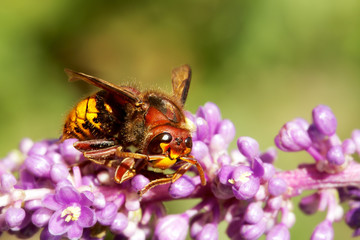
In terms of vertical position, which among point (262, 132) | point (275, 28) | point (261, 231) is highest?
point (275, 28)

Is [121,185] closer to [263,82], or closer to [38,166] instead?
[38,166]

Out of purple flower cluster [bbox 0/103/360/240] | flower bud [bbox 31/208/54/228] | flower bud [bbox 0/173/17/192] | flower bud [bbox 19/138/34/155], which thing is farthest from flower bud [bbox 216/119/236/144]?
flower bud [bbox 19/138/34/155]

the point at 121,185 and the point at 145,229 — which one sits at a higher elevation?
the point at 121,185

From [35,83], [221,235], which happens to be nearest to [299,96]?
[221,235]

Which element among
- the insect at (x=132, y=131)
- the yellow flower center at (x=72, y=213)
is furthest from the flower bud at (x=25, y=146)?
the yellow flower center at (x=72, y=213)

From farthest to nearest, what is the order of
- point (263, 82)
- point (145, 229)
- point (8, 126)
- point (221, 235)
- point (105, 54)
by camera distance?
point (105, 54)
point (263, 82)
point (8, 126)
point (221, 235)
point (145, 229)

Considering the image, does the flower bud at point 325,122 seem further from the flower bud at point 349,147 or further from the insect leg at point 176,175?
the insect leg at point 176,175

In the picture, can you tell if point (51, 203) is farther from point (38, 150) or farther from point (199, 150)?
point (199, 150)
